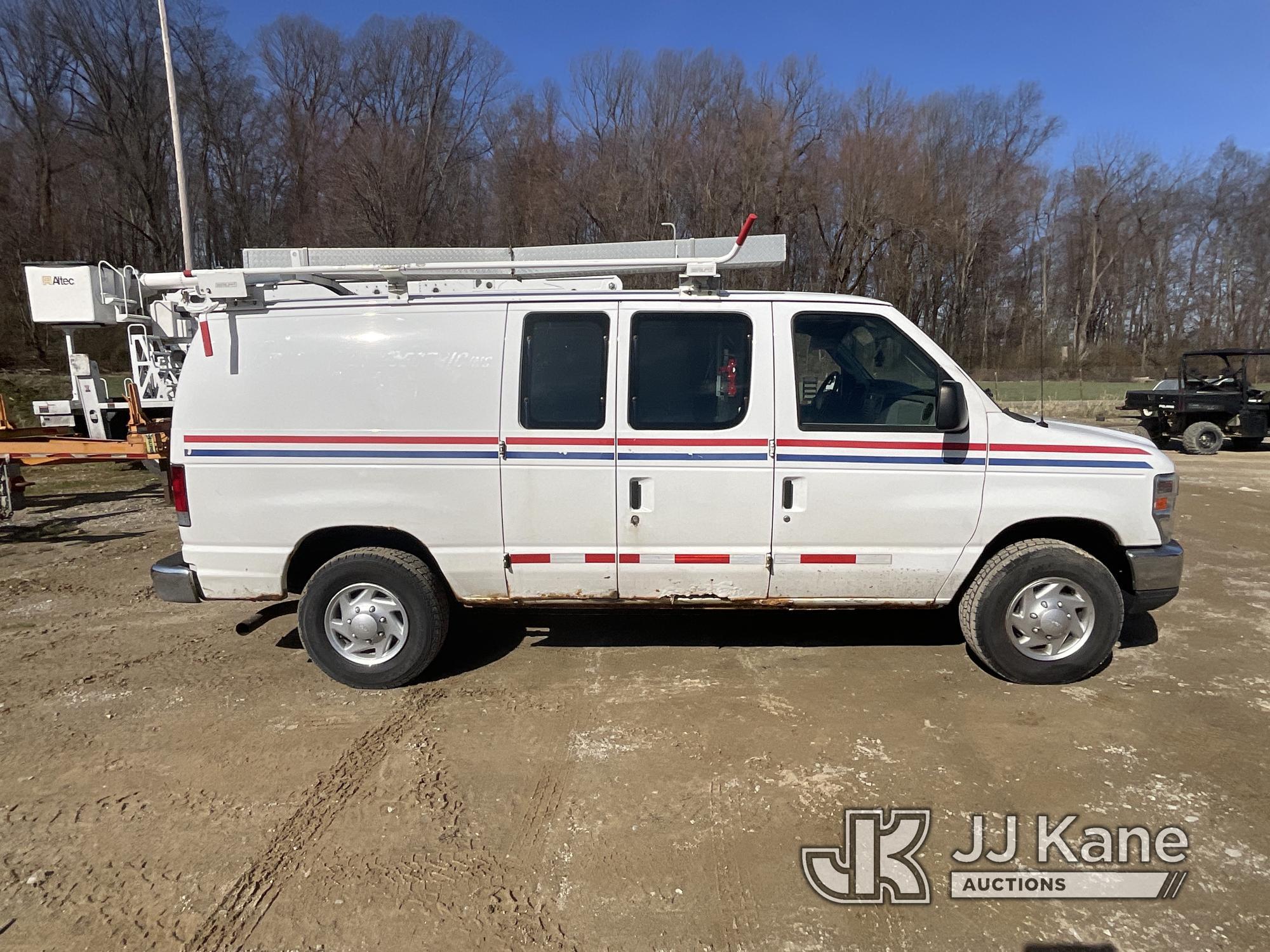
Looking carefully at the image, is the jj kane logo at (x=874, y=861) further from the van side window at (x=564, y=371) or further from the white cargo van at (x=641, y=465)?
the van side window at (x=564, y=371)

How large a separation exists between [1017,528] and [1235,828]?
5.55 feet

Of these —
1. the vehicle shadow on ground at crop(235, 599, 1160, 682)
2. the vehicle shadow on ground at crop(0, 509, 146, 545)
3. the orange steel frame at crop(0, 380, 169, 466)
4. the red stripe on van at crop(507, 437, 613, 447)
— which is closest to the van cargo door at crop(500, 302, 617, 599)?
the red stripe on van at crop(507, 437, 613, 447)

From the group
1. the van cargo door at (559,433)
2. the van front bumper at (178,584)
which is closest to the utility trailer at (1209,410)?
the van cargo door at (559,433)

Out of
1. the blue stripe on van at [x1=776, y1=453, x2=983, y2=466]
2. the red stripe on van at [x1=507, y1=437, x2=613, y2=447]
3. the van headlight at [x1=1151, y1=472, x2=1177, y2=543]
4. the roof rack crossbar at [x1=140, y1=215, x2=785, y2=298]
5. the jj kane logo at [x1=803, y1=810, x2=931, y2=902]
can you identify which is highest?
the roof rack crossbar at [x1=140, y1=215, x2=785, y2=298]

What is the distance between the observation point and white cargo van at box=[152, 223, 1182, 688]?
4.08m

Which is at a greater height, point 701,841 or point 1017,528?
point 1017,528

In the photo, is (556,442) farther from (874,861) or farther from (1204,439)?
(1204,439)

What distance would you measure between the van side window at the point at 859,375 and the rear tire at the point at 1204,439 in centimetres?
1460

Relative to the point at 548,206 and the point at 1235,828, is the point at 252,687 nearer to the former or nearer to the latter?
the point at 1235,828

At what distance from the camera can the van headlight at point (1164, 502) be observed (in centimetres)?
410

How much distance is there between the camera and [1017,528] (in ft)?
13.9

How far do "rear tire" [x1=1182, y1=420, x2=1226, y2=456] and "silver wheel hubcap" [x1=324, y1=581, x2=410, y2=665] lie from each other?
55.0 ft

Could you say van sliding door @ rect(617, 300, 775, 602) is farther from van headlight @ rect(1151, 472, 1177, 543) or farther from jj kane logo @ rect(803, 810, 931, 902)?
van headlight @ rect(1151, 472, 1177, 543)

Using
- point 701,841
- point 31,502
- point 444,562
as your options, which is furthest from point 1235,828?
point 31,502
